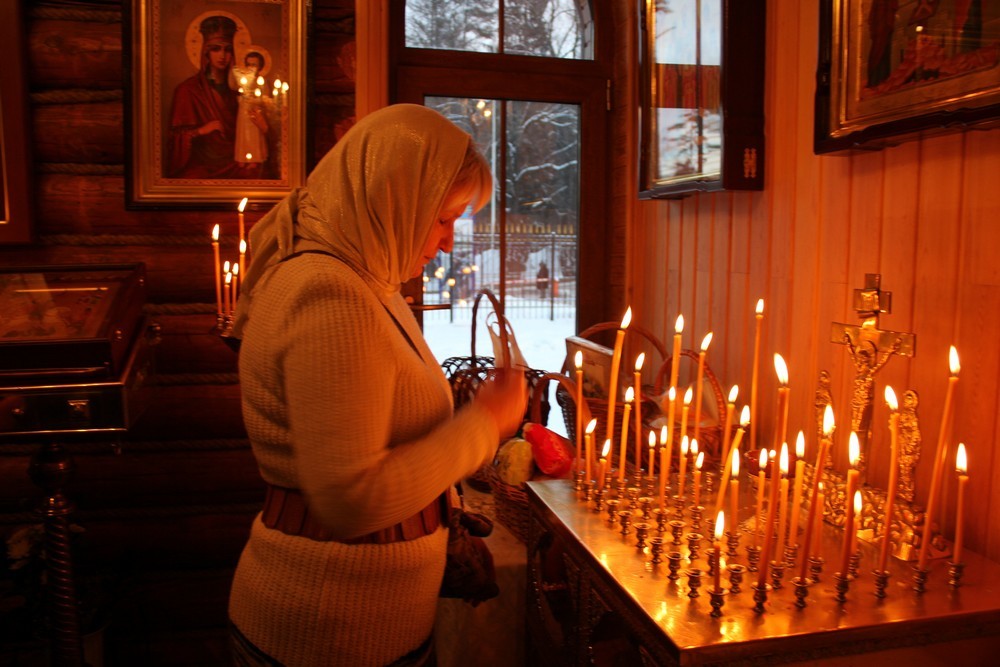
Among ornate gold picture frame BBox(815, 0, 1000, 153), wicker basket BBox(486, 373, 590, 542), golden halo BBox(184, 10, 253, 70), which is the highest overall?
golden halo BBox(184, 10, 253, 70)

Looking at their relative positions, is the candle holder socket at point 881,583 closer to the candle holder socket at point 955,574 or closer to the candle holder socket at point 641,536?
the candle holder socket at point 955,574

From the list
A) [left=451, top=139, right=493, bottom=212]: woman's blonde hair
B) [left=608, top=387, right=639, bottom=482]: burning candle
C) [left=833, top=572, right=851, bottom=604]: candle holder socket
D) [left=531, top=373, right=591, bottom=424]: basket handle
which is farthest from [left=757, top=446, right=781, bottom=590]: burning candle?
[left=531, top=373, right=591, bottom=424]: basket handle

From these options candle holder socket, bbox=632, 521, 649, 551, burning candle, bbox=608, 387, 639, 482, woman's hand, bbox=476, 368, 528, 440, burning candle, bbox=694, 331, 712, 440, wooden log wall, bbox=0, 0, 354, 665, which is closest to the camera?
woman's hand, bbox=476, 368, 528, 440

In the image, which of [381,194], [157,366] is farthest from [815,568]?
[157,366]

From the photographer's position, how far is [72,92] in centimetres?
254

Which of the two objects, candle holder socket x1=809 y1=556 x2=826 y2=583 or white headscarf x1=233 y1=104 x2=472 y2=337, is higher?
white headscarf x1=233 y1=104 x2=472 y2=337

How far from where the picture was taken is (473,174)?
4.23 ft

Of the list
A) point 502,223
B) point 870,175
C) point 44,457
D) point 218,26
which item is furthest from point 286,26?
point 870,175

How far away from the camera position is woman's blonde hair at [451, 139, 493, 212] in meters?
1.27

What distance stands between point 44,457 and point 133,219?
0.91 meters

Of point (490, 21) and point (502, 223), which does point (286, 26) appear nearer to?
point (490, 21)

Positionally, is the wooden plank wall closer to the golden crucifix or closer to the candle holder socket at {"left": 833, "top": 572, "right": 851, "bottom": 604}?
the golden crucifix

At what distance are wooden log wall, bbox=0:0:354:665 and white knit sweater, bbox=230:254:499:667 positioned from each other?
152cm

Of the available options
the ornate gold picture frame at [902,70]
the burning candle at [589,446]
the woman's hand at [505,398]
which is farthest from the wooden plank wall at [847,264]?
the woman's hand at [505,398]
